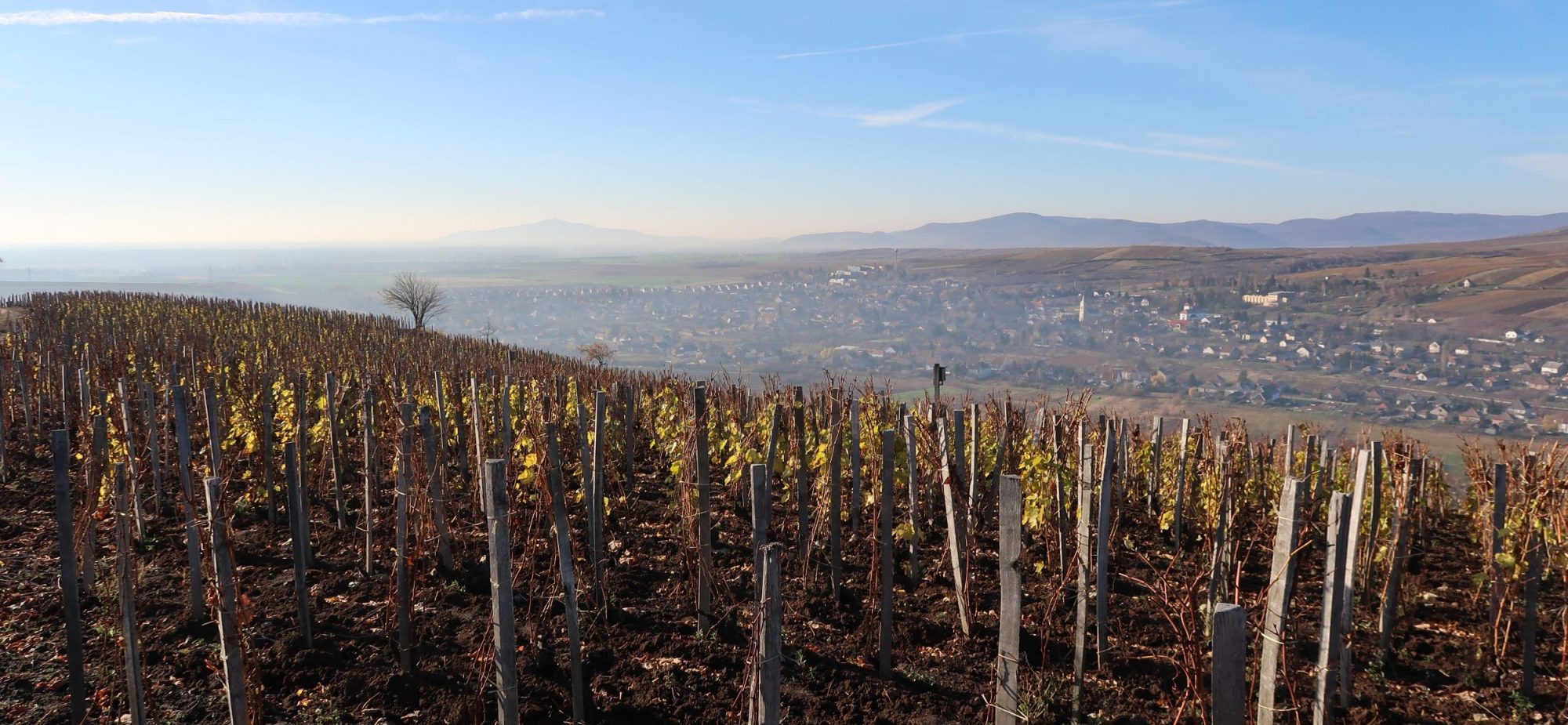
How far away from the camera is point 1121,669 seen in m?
4.79

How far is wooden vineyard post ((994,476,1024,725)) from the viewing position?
128 inches

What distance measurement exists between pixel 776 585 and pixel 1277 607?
193cm

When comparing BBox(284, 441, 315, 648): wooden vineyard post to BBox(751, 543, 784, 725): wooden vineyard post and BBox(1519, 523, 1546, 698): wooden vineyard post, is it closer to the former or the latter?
BBox(751, 543, 784, 725): wooden vineyard post

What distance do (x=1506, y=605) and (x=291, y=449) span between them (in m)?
8.28

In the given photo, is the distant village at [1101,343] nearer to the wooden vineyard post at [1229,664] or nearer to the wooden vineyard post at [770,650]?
the wooden vineyard post at [770,650]

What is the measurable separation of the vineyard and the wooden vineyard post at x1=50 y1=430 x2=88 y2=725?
17 mm

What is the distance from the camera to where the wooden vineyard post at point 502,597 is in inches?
134

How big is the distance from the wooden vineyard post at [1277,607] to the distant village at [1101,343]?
1941 cm

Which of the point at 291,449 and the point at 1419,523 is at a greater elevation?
the point at 291,449

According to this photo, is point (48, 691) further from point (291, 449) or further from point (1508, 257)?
point (1508, 257)

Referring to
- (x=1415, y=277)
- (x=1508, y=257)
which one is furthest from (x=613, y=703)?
(x=1508, y=257)

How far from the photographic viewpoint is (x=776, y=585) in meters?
2.92

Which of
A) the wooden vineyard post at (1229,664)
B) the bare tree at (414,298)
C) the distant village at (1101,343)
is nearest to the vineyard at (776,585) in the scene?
the wooden vineyard post at (1229,664)

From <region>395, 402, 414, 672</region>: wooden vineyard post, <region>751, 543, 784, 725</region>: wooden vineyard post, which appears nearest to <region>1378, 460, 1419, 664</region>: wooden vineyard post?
<region>751, 543, 784, 725</region>: wooden vineyard post
